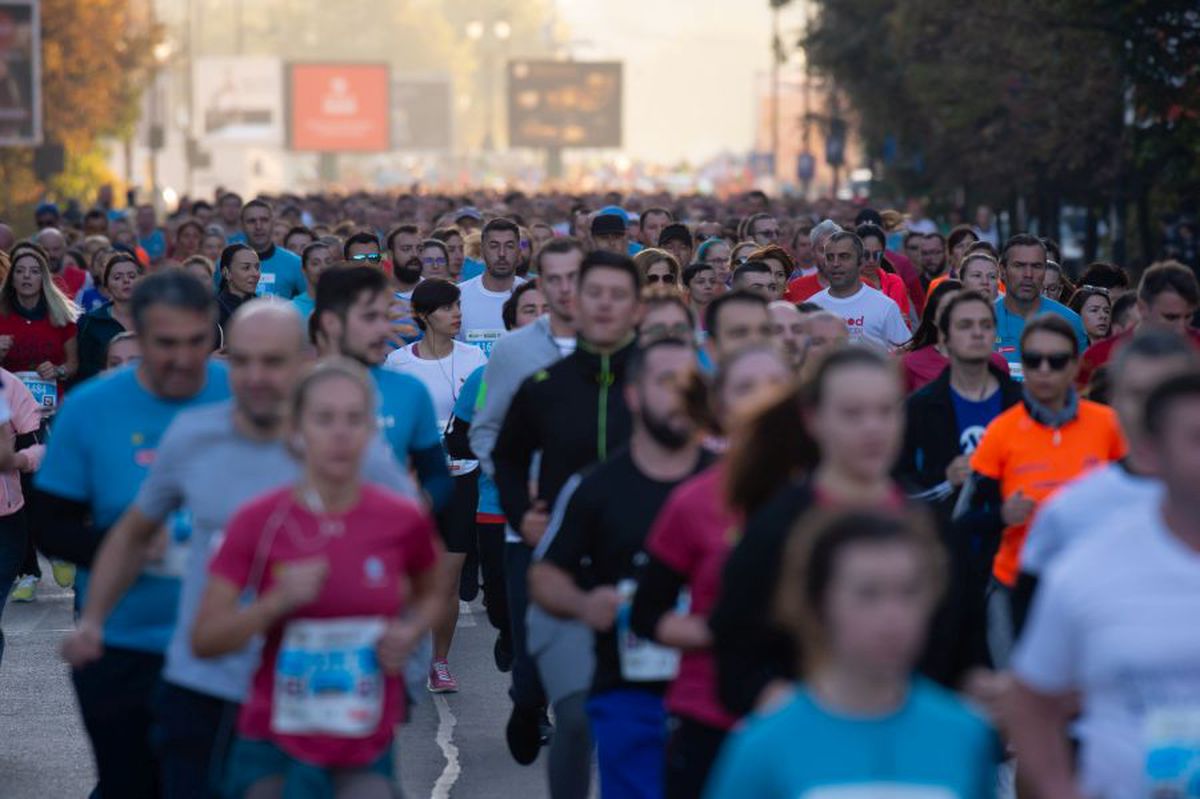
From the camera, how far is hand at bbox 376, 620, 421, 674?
562cm

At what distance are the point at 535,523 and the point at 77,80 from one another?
44851 mm

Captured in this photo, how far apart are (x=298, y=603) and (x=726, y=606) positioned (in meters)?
0.89

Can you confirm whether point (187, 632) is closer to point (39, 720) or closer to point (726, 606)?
point (726, 606)

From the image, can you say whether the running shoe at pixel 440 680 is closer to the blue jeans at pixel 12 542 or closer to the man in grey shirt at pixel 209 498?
the blue jeans at pixel 12 542

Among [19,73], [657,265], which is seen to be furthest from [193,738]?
[19,73]

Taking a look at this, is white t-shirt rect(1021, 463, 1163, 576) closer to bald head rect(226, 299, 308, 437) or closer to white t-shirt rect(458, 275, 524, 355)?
bald head rect(226, 299, 308, 437)

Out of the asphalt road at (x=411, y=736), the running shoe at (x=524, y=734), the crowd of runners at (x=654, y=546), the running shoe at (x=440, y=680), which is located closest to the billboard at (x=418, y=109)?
the asphalt road at (x=411, y=736)

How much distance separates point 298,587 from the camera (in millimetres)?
5430

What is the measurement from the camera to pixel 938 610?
5.21 metres

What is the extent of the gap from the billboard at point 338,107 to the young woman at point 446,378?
92791 mm

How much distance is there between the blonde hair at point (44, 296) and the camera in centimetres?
1456

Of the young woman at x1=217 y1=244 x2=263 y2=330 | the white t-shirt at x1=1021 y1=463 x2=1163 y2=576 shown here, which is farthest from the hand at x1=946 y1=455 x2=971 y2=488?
the young woman at x1=217 y1=244 x2=263 y2=330

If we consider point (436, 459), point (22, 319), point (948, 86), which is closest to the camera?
point (436, 459)

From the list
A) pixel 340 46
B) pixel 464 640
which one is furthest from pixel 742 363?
pixel 340 46
